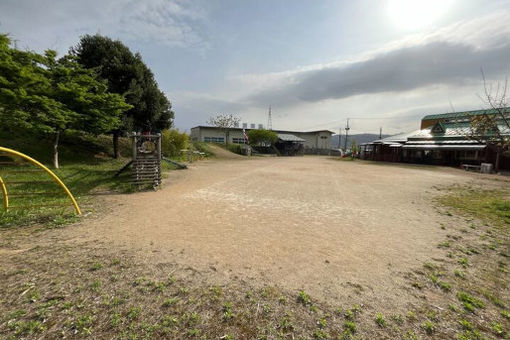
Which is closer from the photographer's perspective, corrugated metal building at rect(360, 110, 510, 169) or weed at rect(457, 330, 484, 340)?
weed at rect(457, 330, 484, 340)

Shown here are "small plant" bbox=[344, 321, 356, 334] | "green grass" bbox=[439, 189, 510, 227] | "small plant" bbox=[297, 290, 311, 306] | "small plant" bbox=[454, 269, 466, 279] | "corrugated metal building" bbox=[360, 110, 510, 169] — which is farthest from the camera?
"corrugated metal building" bbox=[360, 110, 510, 169]

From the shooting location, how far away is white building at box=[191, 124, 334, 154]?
158 feet

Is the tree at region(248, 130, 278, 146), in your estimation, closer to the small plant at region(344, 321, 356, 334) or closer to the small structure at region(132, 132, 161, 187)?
the small structure at region(132, 132, 161, 187)

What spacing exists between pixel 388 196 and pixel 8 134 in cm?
Result: 2213

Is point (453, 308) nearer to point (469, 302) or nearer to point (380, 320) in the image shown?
point (469, 302)

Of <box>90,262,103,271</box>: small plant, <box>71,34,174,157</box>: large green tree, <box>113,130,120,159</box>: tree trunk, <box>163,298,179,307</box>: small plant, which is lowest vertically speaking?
<box>163,298,179,307</box>: small plant

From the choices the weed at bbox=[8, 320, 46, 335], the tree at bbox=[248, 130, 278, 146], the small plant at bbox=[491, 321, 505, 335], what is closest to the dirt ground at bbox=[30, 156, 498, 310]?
the small plant at bbox=[491, 321, 505, 335]

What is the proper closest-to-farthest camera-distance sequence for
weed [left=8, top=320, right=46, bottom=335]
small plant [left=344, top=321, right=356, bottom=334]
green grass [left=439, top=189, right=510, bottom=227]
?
weed [left=8, top=320, right=46, bottom=335], small plant [left=344, top=321, right=356, bottom=334], green grass [left=439, top=189, right=510, bottom=227]

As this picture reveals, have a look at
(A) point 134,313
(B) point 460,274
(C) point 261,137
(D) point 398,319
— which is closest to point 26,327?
(A) point 134,313

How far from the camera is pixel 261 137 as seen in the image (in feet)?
143

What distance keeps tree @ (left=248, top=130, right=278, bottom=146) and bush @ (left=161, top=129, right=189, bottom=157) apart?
67.9 feet

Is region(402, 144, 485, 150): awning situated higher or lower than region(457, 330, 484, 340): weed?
higher

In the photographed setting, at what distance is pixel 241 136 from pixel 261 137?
7.49m

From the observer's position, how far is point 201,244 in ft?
14.4
